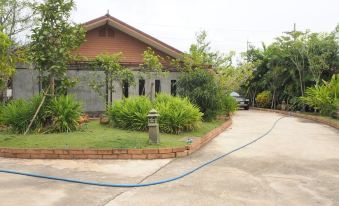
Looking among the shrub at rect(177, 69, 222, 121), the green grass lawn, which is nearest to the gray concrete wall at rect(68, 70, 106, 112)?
the shrub at rect(177, 69, 222, 121)

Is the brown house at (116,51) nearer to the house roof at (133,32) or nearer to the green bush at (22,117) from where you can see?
the house roof at (133,32)

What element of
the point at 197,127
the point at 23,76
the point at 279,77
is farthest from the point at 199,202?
the point at 279,77

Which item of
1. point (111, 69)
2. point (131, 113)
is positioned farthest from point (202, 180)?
point (111, 69)

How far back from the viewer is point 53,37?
35.7ft

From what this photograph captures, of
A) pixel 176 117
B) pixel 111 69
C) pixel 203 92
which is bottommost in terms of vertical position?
pixel 176 117

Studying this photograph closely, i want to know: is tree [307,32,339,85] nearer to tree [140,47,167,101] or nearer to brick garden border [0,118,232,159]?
tree [140,47,167,101]

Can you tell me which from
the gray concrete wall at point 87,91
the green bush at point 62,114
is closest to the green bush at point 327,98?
the gray concrete wall at point 87,91

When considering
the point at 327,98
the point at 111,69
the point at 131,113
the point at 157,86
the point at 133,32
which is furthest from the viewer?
the point at 327,98

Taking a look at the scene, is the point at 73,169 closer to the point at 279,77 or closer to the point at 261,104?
the point at 279,77

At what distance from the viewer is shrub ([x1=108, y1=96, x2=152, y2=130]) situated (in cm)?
1141

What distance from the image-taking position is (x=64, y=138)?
9.65 meters

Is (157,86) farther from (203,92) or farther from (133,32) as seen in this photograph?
(203,92)

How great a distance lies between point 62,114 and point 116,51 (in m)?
8.22

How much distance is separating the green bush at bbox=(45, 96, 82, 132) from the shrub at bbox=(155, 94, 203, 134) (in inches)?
103
